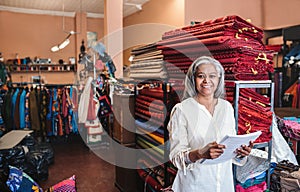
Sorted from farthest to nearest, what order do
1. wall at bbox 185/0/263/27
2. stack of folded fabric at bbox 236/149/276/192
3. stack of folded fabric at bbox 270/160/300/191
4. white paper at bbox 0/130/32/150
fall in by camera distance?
wall at bbox 185/0/263/27
white paper at bbox 0/130/32/150
stack of folded fabric at bbox 270/160/300/191
stack of folded fabric at bbox 236/149/276/192

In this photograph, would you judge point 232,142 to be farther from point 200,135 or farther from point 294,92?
point 294,92

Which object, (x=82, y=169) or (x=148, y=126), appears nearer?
(x=148, y=126)

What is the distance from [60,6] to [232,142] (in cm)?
706

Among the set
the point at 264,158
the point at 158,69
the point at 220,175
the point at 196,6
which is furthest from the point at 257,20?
the point at 220,175

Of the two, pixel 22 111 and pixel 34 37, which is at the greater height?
pixel 34 37

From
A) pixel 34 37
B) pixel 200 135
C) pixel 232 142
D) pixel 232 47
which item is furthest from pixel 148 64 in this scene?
pixel 34 37

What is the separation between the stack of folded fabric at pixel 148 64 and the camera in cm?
226

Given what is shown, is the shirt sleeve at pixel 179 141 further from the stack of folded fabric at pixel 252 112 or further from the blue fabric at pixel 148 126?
Result: the blue fabric at pixel 148 126

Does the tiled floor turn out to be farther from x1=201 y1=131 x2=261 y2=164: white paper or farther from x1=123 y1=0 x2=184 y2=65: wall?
x1=123 y1=0 x2=184 y2=65: wall

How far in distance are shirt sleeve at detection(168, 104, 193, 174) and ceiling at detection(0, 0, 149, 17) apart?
5.86 metres

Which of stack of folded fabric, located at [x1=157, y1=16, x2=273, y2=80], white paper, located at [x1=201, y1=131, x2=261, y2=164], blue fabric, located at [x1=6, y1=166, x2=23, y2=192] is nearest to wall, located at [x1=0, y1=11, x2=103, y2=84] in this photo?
blue fabric, located at [x1=6, y1=166, x2=23, y2=192]

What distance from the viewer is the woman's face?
1417 mm

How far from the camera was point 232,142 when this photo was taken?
1.18m

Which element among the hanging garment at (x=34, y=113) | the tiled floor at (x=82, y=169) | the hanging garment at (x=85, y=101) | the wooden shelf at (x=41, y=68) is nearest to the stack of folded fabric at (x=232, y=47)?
Answer: the tiled floor at (x=82, y=169)
